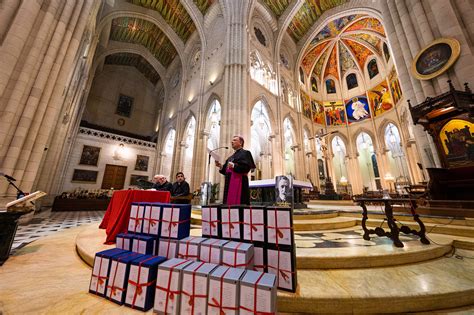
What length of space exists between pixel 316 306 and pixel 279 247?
0.47 meters

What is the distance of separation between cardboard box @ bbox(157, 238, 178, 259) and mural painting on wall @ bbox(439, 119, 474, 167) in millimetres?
6998

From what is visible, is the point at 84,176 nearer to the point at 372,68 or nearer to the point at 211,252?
the point at 211,252

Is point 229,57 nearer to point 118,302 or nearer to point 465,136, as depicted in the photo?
point 465,136

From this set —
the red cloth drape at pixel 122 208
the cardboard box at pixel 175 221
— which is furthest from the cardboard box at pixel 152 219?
the red cloth drape at pixel 122 208

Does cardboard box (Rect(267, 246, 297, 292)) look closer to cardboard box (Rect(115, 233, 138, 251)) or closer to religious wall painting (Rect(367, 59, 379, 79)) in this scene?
cardboard box (Rect(115, 233, 138, 251))

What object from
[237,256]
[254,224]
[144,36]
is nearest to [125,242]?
[237,256]

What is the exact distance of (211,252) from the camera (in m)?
1.54

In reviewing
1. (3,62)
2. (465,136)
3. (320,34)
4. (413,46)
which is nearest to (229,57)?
(413,46)

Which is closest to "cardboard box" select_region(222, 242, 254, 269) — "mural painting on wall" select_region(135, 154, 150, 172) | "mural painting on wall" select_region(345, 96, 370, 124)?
"mural painting on wall" select_region(135, 154, 150, 172)

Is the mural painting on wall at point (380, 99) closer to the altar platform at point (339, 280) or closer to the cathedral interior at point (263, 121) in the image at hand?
the cathedral interior at point (263, 121)

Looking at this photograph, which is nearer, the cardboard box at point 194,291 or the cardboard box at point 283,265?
the cardboard box at point 194,291

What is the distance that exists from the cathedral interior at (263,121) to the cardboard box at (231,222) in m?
0.62

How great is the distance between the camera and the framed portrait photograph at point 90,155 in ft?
44.8

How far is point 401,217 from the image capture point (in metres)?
3.79
